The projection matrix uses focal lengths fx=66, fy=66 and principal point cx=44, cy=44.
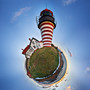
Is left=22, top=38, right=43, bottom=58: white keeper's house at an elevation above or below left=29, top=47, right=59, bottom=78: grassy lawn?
above

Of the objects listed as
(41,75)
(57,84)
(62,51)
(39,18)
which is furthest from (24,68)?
(39,18)

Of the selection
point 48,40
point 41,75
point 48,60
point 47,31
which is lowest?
point 41,75

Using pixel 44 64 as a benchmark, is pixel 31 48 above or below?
above

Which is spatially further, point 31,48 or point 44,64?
point 31,48

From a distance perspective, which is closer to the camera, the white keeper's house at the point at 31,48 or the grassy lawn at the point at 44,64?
the grassy lawn at the point at 44,64

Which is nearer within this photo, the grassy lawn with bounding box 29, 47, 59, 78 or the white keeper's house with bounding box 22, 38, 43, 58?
the grassy lawn with bounding box 29, 47, 59, 78

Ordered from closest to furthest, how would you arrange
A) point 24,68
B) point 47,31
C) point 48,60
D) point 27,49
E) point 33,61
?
point 48,60
point 33,61
point 27,49
point 24,68
point 47,31

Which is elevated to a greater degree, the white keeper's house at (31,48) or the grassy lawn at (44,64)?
the white keeper's house at (31,48)

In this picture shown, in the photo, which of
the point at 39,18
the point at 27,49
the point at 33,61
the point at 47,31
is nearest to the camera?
the point at 33,61

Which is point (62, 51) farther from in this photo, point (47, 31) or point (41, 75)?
point (41, 75)

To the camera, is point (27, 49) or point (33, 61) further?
point (27, 49)

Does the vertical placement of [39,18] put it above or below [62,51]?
above
